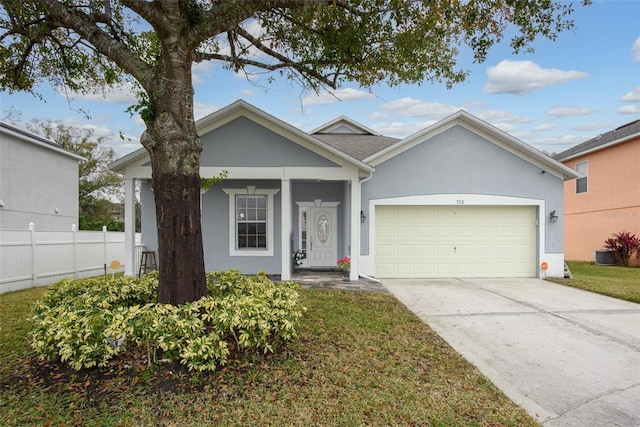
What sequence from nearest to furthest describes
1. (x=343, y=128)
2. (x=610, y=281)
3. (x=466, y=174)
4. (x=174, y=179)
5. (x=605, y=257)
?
(x=174, y=179) < (x=610, y=281) < (x=466, y=174) < (x=605, y=257) < (x=343, y=128)

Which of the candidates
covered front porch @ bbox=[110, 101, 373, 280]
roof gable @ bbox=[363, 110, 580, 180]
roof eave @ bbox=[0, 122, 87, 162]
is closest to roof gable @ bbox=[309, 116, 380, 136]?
covered front porch @ bbox=[110, 101, 373, 280]

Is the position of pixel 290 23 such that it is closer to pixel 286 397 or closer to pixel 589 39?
pixel 286 397

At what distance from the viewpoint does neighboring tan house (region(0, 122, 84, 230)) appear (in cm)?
1398

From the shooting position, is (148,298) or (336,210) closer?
(148,298)

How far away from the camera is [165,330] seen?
435 cm

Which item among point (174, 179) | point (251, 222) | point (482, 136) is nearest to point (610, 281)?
point (482, 136)

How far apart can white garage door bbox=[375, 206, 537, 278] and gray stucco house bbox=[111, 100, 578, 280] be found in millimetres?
31

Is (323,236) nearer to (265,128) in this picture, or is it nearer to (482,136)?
(265,128)

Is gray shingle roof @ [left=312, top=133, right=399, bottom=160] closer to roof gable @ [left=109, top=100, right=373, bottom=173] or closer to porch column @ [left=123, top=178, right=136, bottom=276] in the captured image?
roof gable @ [left=109, top=100, right=373, bottom=173]

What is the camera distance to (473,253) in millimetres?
12320

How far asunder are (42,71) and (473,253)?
1232cm

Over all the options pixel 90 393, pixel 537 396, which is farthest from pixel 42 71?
pixel 537 396

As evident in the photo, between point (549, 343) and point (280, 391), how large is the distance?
4.28 m

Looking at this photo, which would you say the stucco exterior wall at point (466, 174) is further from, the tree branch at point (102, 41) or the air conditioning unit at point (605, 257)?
the tree branch at point (102, 41)
